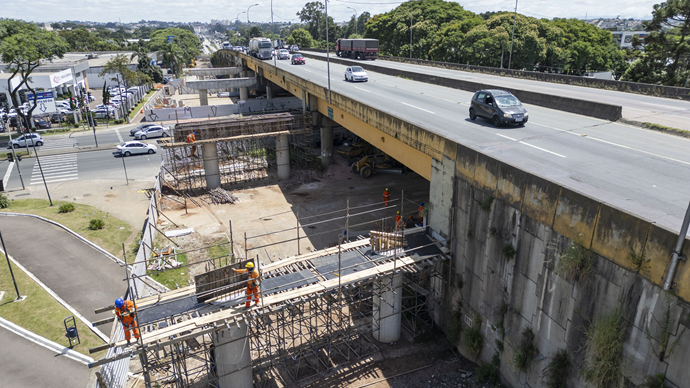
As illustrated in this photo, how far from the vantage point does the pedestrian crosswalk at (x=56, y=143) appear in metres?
45.9

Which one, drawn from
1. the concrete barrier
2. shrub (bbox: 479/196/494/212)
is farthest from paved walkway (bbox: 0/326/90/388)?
the concrete barrier

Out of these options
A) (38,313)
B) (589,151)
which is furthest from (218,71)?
(589,151)

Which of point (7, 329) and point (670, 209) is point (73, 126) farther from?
point (670, 209)

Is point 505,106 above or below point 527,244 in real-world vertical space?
above

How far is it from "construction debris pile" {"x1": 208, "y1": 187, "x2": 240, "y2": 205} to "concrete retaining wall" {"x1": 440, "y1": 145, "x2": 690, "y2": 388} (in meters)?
19.0

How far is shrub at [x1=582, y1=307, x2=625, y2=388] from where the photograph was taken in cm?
1066

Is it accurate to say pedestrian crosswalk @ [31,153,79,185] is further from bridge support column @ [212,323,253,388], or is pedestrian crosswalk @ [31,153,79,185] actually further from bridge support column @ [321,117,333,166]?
bridge support column @ [212,323,253,388]

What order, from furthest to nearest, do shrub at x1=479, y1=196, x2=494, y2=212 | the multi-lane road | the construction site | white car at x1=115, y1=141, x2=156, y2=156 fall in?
white car at x1=115, y1=141, x2=156, y2=156 < the multi-lane road < shrub at x1=479, y1=196, x2=494, y2=212 < the construction site

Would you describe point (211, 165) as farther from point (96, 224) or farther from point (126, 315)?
point (126, 315)

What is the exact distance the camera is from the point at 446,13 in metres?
72.6

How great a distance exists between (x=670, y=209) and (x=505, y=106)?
408 inches

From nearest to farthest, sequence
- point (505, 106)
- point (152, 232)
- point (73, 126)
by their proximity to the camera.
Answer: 1. point (505, 106)
2. point (152, 232)
3. point (73, 126)

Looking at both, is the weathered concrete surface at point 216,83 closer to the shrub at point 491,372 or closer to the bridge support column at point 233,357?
the bridge support column at point 233,357

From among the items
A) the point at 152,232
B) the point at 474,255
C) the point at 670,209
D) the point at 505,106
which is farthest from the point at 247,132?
the point at 670,209
